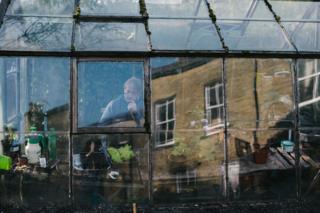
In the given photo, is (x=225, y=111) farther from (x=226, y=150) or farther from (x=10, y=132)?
(x=10, y=132)

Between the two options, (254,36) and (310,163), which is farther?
(254,36)

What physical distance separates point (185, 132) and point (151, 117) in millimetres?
526

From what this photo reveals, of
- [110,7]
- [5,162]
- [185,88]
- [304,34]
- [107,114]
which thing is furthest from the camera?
[110,7]

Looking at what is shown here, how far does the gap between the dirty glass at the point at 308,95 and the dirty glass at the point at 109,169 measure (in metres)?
2.34

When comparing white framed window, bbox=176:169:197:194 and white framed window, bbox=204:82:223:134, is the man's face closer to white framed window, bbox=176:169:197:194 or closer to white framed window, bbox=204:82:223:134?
white framed window, bbox=204:82:223:134

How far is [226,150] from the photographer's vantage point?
6.55 meters

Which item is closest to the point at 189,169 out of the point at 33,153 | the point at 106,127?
the point at 106,127

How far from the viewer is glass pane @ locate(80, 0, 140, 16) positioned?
7.39m

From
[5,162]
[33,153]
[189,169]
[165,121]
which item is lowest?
[189,169]

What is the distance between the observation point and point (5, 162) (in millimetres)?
6250

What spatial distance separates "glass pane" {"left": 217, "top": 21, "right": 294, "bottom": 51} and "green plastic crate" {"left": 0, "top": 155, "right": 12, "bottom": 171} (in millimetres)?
3502

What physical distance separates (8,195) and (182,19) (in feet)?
12.3

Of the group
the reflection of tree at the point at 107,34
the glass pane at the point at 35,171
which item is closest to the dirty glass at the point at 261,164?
the reflection of tree at the point at 107,34

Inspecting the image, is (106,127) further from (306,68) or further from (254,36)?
(306,68)
